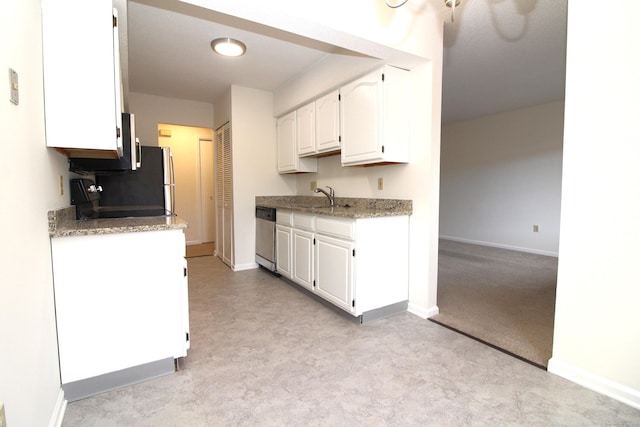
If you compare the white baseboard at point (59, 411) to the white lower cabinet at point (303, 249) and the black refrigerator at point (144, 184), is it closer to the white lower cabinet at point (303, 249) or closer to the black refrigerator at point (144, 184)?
the black refrigerator at point (144, 184)

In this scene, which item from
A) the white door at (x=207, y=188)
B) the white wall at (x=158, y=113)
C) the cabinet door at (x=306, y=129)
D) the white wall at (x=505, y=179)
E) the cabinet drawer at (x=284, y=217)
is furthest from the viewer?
the white door at (x=207, y=188)

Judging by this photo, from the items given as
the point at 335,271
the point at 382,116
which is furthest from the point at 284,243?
the point at 382,116

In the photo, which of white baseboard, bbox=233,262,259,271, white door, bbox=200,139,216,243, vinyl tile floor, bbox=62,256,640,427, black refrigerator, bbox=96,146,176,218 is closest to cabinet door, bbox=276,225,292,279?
white baseboard, bbox=233,262,259,271

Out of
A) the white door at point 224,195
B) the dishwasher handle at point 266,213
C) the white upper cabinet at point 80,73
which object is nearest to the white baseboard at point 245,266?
the white door at point 224,195

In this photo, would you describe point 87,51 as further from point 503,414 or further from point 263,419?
point 503,414

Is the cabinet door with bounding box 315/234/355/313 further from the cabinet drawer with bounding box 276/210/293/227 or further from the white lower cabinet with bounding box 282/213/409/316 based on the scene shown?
the cabinet drawer with bounding box 276/210/293/227

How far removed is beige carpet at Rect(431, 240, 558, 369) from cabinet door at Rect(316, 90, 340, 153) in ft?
6.07

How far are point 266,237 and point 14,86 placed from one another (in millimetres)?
2978

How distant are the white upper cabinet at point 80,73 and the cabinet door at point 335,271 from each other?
5.45 ft

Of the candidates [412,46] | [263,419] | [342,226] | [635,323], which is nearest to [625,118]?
[635,323]

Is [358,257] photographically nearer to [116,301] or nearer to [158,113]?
[116,301]

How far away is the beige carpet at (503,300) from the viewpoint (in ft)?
7.31

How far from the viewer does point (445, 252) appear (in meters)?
5.37

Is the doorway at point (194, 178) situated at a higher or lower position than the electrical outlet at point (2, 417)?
higher
